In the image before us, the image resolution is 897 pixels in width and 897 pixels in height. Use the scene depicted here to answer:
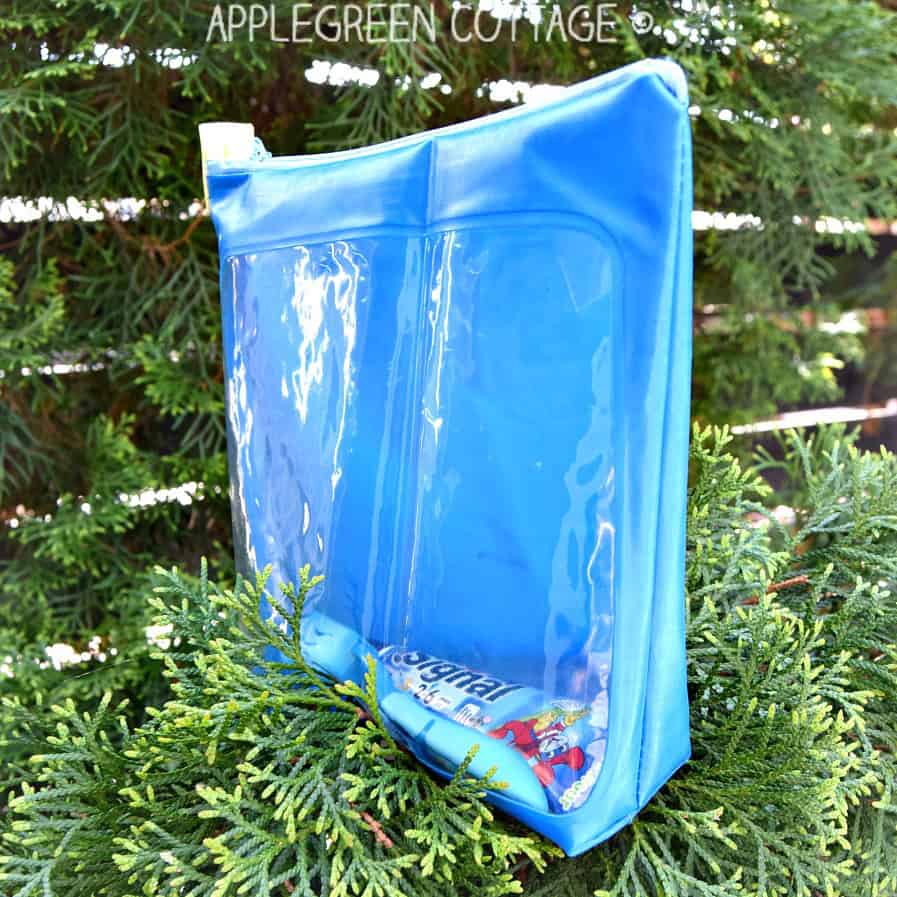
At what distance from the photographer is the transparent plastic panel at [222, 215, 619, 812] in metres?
0.32

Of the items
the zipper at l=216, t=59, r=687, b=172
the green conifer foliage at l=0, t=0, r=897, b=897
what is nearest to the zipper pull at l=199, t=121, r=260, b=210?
the zipper at l=216, t=59, r=687, b=172

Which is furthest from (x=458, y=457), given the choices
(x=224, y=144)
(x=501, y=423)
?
(x=224, y=144)

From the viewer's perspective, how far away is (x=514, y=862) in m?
0.38

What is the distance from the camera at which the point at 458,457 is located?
36 centimetres

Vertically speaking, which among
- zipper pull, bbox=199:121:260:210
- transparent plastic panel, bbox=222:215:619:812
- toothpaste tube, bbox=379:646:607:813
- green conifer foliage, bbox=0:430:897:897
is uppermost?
zipper pull, bbox=199:121:260:210

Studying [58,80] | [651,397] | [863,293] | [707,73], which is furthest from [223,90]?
[863,293]

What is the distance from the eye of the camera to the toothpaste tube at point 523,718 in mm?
329

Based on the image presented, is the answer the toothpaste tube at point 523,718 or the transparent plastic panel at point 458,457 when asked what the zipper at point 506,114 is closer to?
the transparent plastic panel at point 458,457

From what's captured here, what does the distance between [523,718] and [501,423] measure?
12 centimetres

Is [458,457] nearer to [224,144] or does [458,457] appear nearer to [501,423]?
[501,423]

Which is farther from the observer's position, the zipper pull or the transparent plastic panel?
the zipper pull

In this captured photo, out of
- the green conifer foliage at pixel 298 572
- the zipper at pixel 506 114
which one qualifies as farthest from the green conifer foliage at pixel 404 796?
the zipper at pixel 506 114

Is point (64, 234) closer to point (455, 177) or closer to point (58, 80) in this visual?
point (58, 80)

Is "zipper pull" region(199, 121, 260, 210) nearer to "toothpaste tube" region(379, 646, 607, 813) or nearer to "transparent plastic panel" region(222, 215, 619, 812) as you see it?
"transparent plastic panel" region(222, 215, 619, 812)
